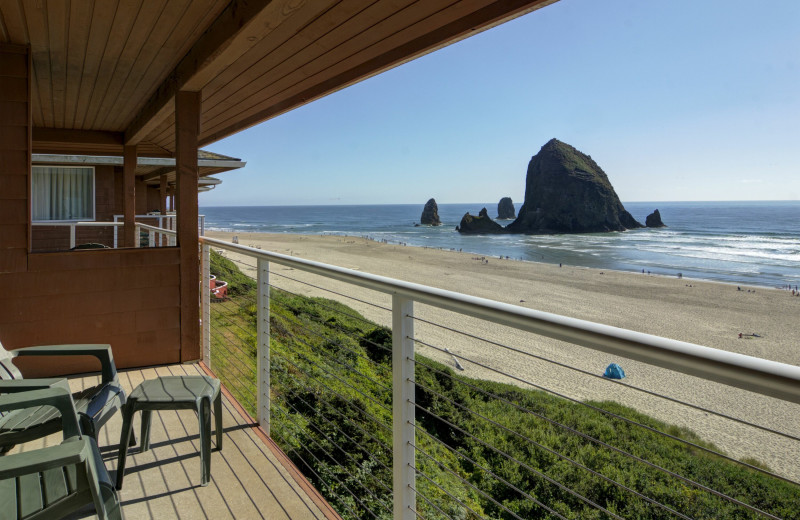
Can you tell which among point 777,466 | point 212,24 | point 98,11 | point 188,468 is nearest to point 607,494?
point 777,466

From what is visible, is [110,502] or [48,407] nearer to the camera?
[110,502]

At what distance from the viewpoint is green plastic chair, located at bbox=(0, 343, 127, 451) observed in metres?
1.77

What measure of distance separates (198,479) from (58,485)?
34.9 inches

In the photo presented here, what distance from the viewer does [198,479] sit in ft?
7.20

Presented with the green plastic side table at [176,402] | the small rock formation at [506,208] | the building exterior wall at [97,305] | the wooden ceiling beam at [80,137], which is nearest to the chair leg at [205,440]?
the green plastic side table at [176,402]

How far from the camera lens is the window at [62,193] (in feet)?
29.3

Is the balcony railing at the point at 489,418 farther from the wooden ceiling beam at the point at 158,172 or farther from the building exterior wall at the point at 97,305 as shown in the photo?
the wooden ceiling beam at the point at 158,172

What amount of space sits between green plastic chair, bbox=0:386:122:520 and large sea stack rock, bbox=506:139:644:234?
56.4 metres

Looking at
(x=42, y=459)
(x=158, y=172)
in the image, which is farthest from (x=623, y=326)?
(x=42, y=459)

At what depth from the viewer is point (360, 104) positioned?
4359cm

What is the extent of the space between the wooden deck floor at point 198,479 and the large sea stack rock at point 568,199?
182ft

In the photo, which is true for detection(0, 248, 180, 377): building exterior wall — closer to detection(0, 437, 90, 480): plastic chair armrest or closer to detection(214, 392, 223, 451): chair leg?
detection(214, 392, 223, 451): chair leg

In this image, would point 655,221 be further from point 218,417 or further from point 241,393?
point 218,417

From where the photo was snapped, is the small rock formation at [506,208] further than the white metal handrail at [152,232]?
Yes
